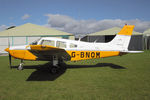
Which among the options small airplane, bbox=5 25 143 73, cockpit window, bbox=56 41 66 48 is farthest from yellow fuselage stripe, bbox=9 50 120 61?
cockpit window, bbox=56 41 66 48

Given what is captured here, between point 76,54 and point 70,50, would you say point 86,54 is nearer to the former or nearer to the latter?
point 76,54

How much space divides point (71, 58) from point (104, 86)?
122 inches

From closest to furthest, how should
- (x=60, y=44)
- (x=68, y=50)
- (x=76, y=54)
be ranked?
1. (x=60, y=44)
2. (x=68, y=50)
3. (x=76, y=54)

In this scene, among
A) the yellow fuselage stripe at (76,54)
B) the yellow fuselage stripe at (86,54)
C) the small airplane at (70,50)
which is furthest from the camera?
the yellow fuselage stripe at (86,54)

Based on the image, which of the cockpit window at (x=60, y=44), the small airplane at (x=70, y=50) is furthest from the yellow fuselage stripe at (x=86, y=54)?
the cockpit window at (x=60, y=44)

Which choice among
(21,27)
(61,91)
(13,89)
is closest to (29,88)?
(13,89)

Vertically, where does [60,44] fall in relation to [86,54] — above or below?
above

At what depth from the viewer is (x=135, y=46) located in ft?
102

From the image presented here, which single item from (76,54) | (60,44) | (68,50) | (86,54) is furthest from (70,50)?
(86,54)

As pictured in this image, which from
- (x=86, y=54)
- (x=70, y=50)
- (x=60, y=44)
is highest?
(x=60, y=44)

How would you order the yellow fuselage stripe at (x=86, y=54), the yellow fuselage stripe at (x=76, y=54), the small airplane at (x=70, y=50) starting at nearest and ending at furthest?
the small airplane at (x=70, y=50) → the yellow fuselage stripe at (x=76, y=54) → the yellow fuselage stripe at (x=86, y=54)

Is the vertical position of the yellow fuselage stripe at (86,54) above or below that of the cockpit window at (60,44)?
below

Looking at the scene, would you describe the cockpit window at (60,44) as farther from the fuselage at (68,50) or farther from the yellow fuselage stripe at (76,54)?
the yellow fuselage stripe at (76,54)

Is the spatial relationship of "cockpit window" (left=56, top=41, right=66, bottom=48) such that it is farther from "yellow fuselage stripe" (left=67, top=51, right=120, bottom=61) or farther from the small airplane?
"yellow fuselage stripe" (left=67, top=51, right=120, bottom=61)
